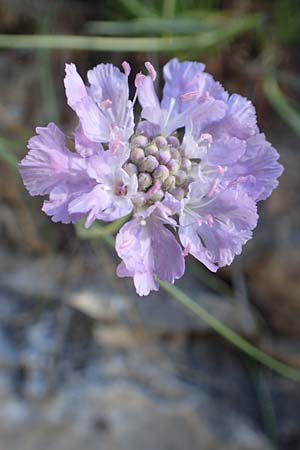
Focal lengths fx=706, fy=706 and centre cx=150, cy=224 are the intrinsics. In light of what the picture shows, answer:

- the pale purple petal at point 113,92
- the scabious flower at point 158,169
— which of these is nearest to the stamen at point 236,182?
the scabious flower at point 158,169

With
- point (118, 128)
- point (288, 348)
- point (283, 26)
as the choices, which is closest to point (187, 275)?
point (288, 348)

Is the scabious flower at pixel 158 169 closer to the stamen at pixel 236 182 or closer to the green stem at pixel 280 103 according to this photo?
the stamen at pixel 236 182

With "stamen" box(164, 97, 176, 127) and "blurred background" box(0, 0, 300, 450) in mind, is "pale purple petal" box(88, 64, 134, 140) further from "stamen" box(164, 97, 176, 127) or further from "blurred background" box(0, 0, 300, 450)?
"blurred background" box(0, 0, 300, 450)

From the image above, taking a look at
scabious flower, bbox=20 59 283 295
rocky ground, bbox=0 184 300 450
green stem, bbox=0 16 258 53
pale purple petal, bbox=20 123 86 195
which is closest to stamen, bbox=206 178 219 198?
scabious flower, bbox=20 59 283 295

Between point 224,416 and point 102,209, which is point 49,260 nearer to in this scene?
point 224,416

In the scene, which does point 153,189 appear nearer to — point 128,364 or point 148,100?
point 148,100

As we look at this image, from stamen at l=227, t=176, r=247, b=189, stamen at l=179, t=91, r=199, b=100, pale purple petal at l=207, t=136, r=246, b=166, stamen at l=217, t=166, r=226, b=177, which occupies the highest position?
stamen at l=179, t=91, r=199, b=100
